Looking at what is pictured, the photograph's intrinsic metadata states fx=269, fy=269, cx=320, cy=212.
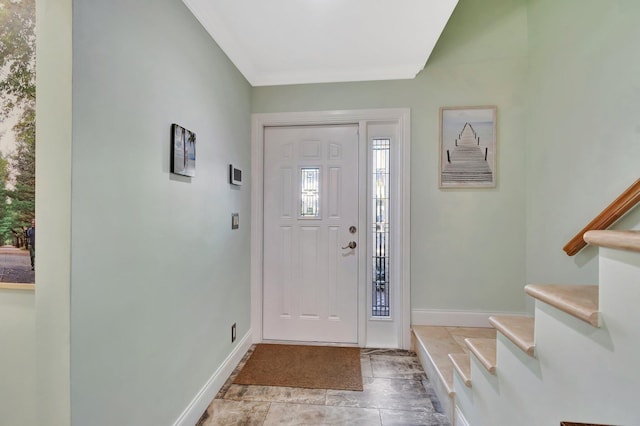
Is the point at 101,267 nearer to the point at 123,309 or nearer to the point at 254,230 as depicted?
the point at 123,309

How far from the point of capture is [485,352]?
4.17 feet

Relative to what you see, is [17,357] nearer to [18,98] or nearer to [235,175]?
[18,98]

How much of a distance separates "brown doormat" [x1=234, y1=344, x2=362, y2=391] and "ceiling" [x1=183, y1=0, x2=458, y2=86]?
235cm

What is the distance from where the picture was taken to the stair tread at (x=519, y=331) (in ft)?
3.16

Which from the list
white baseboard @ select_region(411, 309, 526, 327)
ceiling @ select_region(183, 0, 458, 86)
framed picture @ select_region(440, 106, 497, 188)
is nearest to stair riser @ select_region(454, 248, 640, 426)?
white baseboard @ select_region(411, 309, 526, 327)

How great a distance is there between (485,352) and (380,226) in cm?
129

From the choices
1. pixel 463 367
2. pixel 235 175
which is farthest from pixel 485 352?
pixel 235 175

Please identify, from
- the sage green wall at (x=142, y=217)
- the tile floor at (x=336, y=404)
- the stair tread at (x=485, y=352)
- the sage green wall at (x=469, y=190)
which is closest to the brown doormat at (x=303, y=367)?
the tile floor at (x=336, y=404)

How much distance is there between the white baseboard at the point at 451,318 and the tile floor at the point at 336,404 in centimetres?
46

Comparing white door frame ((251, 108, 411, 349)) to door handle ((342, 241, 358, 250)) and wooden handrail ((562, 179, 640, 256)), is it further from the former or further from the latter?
wooden handrail ((562, 179, 640, 256))

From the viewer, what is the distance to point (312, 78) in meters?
2.37

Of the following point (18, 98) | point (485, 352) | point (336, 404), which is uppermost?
point (18, 98)

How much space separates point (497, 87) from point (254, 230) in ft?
7.98

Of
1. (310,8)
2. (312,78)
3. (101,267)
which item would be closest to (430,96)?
(312,78)
